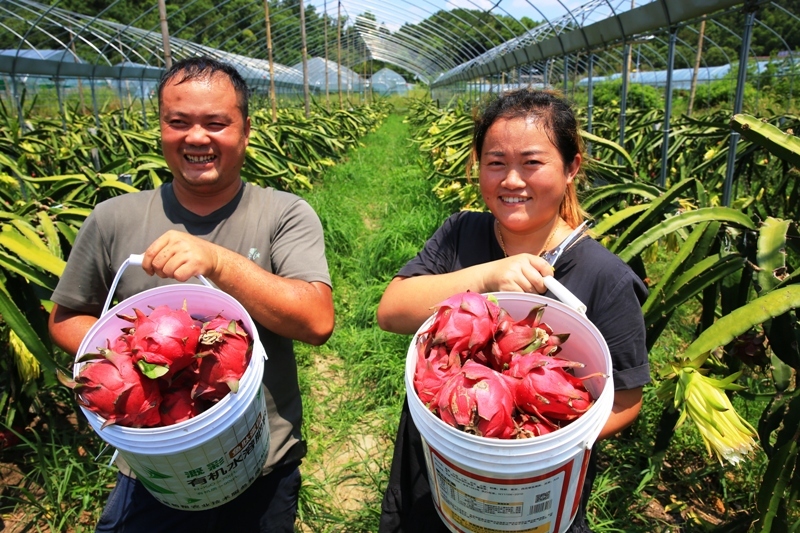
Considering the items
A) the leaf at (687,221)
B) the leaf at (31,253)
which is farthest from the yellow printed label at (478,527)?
the leaf at (31,253)

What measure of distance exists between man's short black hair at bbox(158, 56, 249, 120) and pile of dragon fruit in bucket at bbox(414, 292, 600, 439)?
891mm

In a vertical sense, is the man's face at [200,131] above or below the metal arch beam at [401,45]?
below

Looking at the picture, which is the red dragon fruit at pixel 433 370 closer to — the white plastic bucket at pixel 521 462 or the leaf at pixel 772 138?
the white plastic bucket at pixel 521 462

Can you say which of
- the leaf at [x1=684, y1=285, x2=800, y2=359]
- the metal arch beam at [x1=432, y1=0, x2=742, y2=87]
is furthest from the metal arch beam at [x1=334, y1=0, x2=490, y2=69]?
the leaf at [x1=684, y1=285, x2=800, y2=359]

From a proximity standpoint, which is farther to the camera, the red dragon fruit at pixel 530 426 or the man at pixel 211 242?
the man at pixel 211 242

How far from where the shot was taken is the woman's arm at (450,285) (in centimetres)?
97

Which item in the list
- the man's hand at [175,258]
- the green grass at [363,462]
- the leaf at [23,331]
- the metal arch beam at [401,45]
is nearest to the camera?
the man's hand at [175,258]

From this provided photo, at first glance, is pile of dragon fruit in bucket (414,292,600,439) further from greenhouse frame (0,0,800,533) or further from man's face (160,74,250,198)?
man's face (160,74,250,198)

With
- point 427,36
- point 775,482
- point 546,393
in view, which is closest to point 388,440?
point 775,482

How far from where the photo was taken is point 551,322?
0.98 m

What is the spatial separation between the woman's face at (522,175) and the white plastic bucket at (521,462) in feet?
0.86

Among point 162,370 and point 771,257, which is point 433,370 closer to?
point 162,370

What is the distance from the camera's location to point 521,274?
97 cm

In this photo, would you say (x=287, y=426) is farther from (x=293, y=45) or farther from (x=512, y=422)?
(x=293, y=45)
